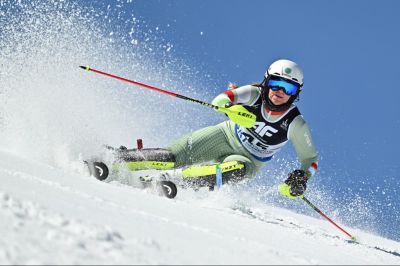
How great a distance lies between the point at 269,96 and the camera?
249 inches

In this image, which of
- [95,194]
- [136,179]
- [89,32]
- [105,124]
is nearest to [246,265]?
[95,194]

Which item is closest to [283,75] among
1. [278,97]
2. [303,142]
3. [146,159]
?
[278,97]

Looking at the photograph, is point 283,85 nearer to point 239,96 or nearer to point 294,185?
point 239,96

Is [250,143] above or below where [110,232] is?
above

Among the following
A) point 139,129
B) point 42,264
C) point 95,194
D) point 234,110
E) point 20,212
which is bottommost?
point 42,264

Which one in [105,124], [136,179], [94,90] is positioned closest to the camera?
[136,179]

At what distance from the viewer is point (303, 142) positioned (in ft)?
21.4

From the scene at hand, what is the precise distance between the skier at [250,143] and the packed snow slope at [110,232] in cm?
211

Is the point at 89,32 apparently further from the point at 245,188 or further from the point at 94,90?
the point at 245,188

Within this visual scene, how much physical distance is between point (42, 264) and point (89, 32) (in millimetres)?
10442

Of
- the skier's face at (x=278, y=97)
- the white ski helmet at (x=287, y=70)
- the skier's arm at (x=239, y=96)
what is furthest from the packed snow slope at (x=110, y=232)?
the white ski helmet at (x=287, y=70)

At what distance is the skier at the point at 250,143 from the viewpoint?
604cm

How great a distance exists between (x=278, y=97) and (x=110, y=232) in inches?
172

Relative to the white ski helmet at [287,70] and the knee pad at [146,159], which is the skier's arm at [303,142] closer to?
the white ski helmet at [287,70]
